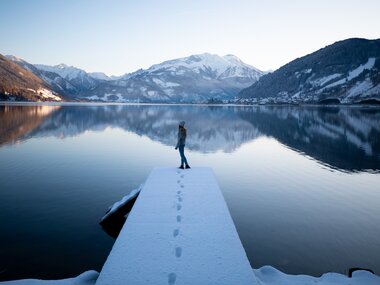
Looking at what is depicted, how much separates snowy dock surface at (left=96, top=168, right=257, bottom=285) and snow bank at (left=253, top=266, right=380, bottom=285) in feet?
5.62

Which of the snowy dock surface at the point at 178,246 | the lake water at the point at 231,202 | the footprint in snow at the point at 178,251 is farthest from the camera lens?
the lake water at the point at 231,202

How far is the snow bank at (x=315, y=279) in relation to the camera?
1009 cm

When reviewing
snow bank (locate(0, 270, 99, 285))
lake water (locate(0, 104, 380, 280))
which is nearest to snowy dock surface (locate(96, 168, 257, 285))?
snow bank (locate(0, 270, 99, 285))

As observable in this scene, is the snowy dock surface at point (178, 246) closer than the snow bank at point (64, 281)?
Yes

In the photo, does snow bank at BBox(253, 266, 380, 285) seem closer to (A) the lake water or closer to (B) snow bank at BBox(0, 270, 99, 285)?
(A) the lake water

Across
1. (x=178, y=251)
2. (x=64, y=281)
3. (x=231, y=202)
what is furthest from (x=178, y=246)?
(x=231, y=202)

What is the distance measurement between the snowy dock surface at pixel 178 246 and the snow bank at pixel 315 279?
1.71 metres

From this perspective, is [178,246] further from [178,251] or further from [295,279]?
[295,279]

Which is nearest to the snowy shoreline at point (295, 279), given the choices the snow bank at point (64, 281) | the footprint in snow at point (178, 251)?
the snow bank at point (64, 281)

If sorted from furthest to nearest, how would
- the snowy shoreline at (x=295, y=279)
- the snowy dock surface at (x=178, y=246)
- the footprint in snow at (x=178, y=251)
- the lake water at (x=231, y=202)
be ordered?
the lake water at (x=231, y=202) < the snowy shoreline at (x=295, y=279) < the footprint in snow at (x=178, y=251) < the snowy dock surface at (x=178, y=246)

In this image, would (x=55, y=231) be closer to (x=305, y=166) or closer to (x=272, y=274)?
(x=272, y=274)

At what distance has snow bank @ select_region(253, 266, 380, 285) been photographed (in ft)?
33.1

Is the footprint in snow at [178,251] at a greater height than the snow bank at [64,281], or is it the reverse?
the footprint in snow at [178,251]

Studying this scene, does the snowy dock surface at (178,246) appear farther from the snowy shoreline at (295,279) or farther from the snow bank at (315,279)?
the snow bank at (315,279)
